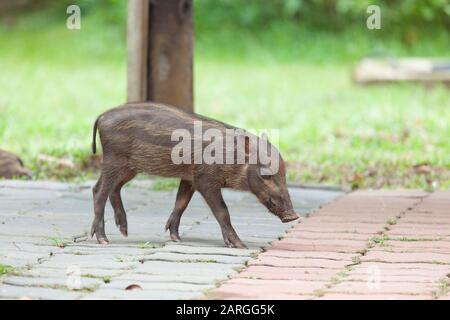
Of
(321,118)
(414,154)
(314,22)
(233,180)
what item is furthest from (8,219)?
(314,22)

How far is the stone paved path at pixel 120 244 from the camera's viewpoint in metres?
4.71

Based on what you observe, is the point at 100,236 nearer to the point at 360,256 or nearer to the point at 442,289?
the point at 360,256

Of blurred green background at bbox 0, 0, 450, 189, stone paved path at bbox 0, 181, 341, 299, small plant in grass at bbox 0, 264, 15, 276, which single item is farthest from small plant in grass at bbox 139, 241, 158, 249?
blurred green background at bbox 0, 0, 450, 189

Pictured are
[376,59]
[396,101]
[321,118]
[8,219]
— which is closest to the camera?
[8,219]

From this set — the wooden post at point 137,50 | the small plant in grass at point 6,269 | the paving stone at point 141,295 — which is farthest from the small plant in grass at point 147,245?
the wooden post at point 137,50

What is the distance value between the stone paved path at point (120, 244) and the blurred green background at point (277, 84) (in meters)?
0.92

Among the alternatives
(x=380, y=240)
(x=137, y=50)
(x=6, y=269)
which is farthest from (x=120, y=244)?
(x=137, y=50)

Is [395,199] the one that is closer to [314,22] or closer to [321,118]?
[321,118]

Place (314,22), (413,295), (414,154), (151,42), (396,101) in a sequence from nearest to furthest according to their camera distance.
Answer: (413,295)
(151,42)
(414,154)
(396,101)
(314,22)

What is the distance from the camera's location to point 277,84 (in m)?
13.8

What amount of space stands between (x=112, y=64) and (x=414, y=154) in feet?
23.8

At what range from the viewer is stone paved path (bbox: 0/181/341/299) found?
4.71 meters

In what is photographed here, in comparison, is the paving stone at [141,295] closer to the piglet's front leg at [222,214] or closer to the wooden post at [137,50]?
the piglet's front leg at [222,214]
